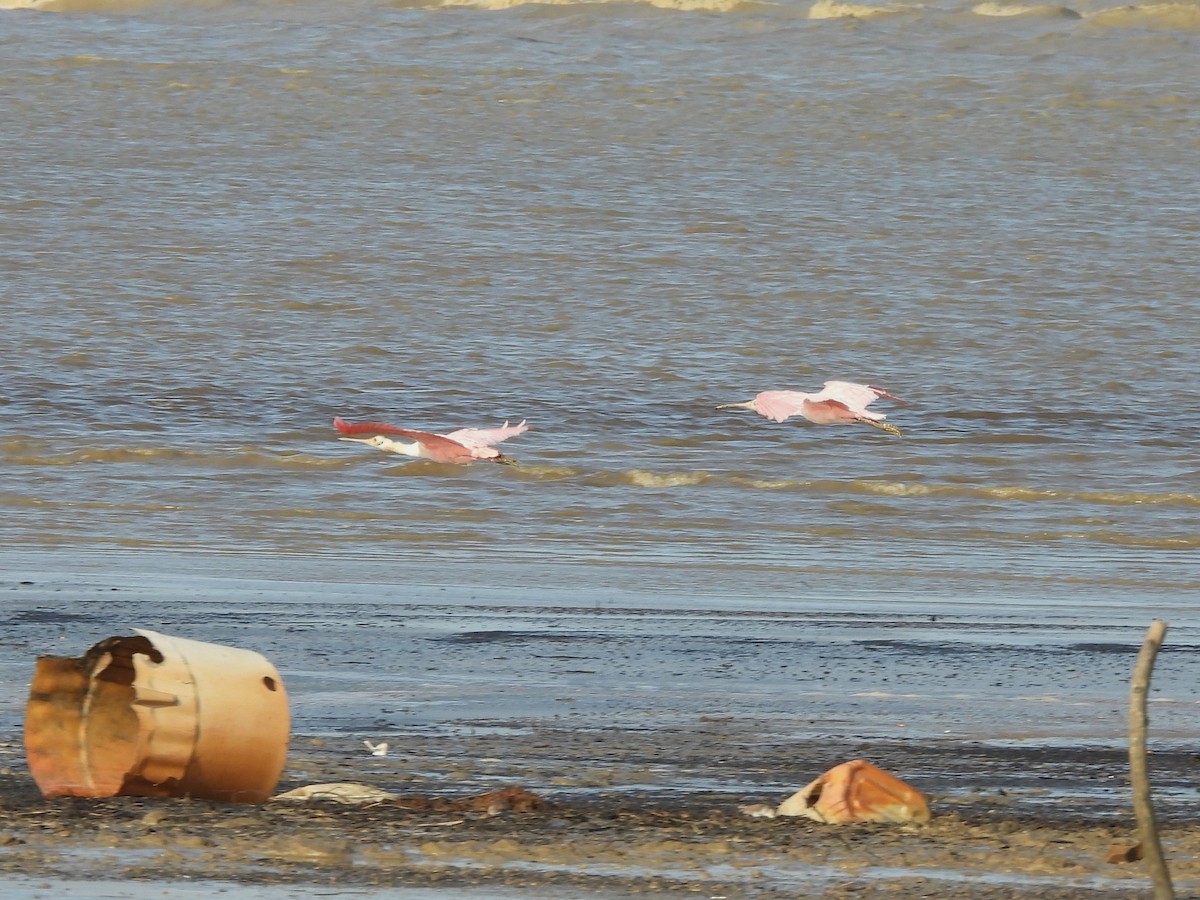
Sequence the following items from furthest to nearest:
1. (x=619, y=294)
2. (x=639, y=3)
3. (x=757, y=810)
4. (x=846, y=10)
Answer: (x=639, y=3), (x=846, y=10), (x=619, y=294), (x=757, y=810)

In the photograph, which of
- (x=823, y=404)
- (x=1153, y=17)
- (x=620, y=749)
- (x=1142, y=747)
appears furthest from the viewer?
(x=1153, y=17)

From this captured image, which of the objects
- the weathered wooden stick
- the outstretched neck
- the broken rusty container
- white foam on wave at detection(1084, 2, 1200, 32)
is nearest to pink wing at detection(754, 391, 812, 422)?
the outstretched neck

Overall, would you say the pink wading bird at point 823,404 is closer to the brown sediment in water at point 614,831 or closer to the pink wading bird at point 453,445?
the pink wading bird at point 453,445

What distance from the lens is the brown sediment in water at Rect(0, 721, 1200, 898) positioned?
471 cm

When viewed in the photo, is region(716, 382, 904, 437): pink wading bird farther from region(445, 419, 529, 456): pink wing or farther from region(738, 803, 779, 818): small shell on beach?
region(738, 803, 779, 818): small shell on beach

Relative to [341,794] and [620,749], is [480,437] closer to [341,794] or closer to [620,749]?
[620,749]

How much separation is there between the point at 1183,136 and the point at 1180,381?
9390 millimetres

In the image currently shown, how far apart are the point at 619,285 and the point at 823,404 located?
930 centimetres

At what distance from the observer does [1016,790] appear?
18.2 feet

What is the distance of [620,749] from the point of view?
594cm

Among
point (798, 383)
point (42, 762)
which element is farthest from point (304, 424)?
point (42, 762)

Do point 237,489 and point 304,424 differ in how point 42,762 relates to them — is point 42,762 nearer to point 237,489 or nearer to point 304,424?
point 237,489

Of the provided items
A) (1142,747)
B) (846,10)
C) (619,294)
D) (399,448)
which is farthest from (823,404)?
(846,10)

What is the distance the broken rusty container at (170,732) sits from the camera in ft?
17.6
